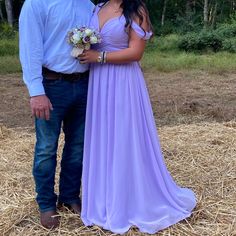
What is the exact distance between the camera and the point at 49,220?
316cm

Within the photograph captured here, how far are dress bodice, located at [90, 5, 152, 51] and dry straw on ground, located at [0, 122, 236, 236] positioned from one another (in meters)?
1.13

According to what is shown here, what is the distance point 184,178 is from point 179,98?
4064 mm

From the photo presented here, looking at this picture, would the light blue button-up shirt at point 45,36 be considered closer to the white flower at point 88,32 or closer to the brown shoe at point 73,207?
the white flower at point 88,32

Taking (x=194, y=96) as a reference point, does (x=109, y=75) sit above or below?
above

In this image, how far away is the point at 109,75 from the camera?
2980 mm

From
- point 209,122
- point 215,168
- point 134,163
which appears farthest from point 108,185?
point 209,122

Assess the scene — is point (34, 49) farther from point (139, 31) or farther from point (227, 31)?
point (227, 31)

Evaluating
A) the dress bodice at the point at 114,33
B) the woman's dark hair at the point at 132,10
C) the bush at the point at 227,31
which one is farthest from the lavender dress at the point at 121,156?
the bush at the point at 227,31

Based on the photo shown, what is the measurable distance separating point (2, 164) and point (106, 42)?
2.14 m

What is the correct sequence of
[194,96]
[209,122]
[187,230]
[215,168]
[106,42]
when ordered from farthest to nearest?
1. [194,96]
2. [209,122]
3. [215,168]
4. [187,230]
5. [106,42]

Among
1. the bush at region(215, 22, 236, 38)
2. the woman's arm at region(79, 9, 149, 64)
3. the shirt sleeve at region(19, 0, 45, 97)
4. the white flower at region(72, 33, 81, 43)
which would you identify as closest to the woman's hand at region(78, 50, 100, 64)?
the woman's arm at region(79, 9, 149, 64)

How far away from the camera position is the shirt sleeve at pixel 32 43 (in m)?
2.71

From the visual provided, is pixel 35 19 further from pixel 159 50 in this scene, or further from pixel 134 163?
pixel 159 50

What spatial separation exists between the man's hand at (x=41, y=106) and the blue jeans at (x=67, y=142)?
11 cm
